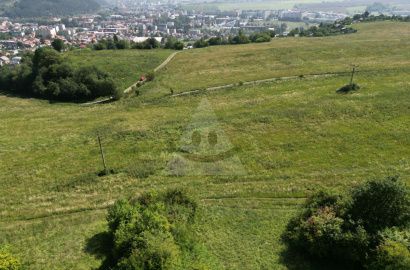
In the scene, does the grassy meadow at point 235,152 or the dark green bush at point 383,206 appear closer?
the dark green bush at point 383,206

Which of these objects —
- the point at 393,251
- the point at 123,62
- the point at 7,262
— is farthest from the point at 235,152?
the point at 123,62

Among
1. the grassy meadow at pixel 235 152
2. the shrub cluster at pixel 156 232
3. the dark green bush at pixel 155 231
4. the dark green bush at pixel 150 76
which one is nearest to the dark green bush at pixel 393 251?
the grassy meadow at pixel 235 152

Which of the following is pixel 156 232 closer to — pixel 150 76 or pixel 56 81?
pixel 150 76

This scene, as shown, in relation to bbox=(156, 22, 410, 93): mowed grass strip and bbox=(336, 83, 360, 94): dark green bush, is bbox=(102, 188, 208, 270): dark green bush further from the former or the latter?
bbox=(336, 83, 360, 94): dark green bush

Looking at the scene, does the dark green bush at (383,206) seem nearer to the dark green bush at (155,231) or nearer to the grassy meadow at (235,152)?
the grassy meadow at (235,152)

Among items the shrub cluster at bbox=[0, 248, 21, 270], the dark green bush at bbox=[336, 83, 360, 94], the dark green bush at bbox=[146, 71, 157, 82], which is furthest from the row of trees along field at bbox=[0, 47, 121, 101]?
the dark green bush at bbox=[336, 83, 360, 94]
